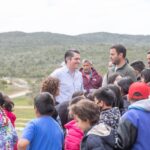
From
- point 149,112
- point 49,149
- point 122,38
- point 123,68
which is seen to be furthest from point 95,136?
point 122,38

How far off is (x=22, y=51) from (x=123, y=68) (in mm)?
63481

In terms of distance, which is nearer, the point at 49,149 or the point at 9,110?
the point at 49,149

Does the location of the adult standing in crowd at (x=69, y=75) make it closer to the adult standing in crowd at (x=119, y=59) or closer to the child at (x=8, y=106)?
the adult standing in crowd at (x=119, y=59)

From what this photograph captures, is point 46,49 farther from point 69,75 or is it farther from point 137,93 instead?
point 137,93

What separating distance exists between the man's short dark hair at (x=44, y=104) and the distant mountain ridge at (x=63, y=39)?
232 ft

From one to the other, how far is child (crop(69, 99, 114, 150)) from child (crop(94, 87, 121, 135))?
0.37 metres

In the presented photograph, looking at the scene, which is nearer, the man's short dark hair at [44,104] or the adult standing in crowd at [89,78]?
the man's short dark hair at [44,104]

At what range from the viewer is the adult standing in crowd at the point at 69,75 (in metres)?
7.58

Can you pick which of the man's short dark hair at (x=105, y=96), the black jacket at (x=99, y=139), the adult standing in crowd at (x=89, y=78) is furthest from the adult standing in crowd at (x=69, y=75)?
the black jacket at (x=99, y=139)

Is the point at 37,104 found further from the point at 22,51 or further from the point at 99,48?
the point at 22,51

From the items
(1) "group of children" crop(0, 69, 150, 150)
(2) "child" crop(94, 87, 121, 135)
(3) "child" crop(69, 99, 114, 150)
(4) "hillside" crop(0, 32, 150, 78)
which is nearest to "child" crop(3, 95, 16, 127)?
(1) "group of children" crop(0, 69, 150, 150)

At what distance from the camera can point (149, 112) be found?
491 cm

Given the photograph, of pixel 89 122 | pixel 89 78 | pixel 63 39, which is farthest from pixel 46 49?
pixel 89 122

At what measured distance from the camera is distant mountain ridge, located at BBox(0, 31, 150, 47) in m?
78.1
